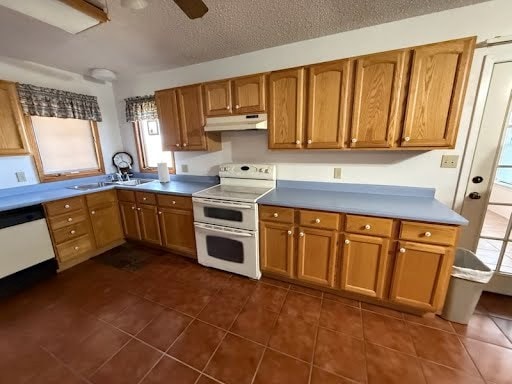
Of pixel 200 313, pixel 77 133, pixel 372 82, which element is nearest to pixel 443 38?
pixel 372 82

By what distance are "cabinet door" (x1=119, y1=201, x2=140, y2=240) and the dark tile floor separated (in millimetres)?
874

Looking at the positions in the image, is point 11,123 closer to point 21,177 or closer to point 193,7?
point 21,177

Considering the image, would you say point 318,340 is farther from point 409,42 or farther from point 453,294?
point 409,42

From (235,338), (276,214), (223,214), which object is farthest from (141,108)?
(235,338)

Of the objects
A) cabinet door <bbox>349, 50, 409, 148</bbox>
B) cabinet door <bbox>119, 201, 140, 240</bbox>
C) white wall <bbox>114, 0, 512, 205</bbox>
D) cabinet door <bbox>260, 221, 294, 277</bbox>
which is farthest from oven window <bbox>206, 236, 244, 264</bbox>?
cabinet door <bbox>349, 50, 409, 148</bbox>

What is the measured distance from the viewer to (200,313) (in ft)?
6.05

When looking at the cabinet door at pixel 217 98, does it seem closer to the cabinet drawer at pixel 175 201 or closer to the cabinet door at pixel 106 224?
the cabinet drawer at pixel 175 201

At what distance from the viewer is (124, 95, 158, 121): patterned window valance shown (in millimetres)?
3020

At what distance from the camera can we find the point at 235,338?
1597 mm

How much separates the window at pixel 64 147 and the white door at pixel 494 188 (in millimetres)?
4493

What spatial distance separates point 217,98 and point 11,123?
231 centimetres

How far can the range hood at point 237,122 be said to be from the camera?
83.0 inches

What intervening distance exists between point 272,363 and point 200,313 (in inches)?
28.8

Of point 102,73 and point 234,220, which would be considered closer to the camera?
point 234,220
